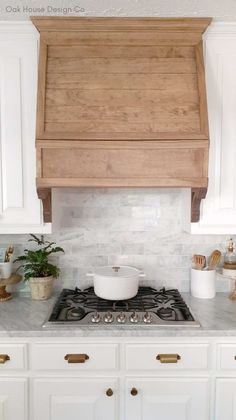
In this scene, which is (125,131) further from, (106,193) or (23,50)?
(23,50)

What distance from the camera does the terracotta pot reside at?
1855 millimetres

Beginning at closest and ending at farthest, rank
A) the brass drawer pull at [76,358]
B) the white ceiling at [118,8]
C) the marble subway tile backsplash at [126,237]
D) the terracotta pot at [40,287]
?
the brass drawer pull at [76,358] < the white ceiling at [118,8] < the terracotta pot at [40,287] < the marble subway tile backsplash at [126,237]

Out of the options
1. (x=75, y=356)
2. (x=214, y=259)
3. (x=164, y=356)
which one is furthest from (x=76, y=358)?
(x=214, y=259)

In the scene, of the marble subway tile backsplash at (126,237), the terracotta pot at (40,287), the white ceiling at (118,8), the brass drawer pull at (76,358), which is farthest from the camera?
the marble subway tile backsplash at (126,237)

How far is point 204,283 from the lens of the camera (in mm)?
1902

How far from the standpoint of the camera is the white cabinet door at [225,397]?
154cm

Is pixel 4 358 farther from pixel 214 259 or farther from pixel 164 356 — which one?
pixel 214 259

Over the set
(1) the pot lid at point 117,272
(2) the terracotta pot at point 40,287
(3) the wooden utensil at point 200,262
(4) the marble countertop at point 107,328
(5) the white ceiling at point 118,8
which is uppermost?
(5) the white ceiling at point 118,8

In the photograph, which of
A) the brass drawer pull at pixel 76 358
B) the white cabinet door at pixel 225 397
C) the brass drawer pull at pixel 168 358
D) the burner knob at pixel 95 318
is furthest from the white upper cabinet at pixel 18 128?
the white cabinet door at pixel 225 397

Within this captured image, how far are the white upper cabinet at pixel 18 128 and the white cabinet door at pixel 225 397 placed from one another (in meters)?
1.20

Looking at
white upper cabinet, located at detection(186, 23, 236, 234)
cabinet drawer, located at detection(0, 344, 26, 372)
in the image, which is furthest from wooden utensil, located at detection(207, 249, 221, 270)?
cabinet drawer, located at detection(0, 344, 26, 372)

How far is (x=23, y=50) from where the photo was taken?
171 centimetres

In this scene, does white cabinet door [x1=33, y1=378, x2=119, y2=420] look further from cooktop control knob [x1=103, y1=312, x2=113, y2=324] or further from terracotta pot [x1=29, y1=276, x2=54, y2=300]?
terracotta pot [x1=29, y1=276, x2=54, y2=300]

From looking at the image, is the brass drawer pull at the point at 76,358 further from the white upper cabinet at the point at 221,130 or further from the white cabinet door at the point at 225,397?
the white upper cabinet at the point at 221,130
